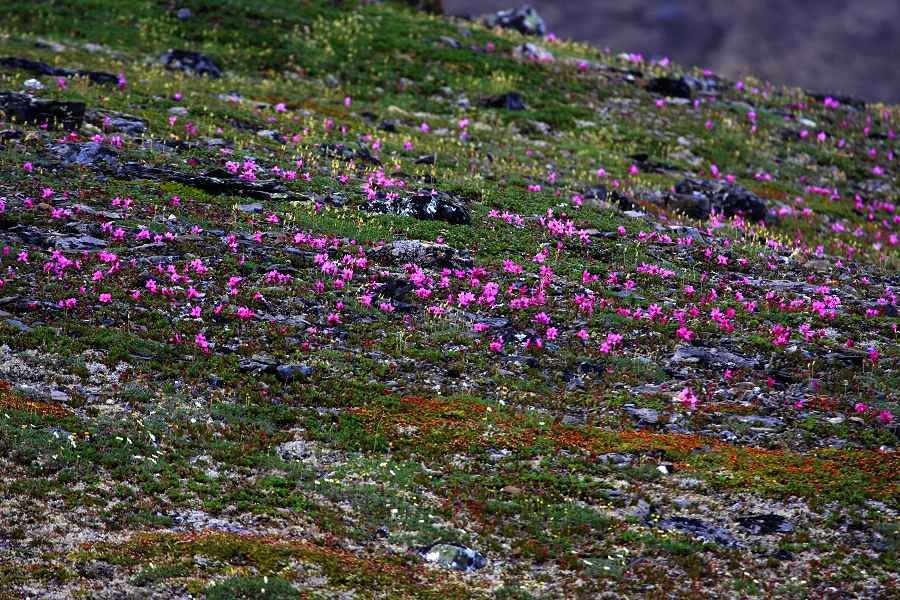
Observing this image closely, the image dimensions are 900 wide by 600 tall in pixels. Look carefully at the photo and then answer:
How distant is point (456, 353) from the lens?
74.0 ft

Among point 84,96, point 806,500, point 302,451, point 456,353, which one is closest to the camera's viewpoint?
point 806,500

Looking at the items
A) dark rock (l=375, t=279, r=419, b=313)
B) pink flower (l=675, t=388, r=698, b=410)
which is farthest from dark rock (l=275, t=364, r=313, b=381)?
pink flower (l=675, t=388, r=698, b=410)

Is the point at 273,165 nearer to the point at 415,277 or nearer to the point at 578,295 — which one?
the point at 415,277

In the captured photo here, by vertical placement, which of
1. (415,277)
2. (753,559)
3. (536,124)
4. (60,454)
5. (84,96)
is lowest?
(60,454)

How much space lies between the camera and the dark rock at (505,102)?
47.5m

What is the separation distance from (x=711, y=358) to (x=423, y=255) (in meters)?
9.33

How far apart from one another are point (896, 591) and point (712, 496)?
3.73 m

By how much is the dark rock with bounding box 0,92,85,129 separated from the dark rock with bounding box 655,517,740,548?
27.5 m

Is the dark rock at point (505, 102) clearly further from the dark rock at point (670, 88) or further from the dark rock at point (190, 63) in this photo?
the dark rock at point (190, 63)

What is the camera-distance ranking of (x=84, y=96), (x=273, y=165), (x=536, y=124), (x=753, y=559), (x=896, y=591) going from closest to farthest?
(x=896, y=591) < (x=753, y=559) < (x=273, y=165) < (x=84, y=96) < (x=536, y=124)

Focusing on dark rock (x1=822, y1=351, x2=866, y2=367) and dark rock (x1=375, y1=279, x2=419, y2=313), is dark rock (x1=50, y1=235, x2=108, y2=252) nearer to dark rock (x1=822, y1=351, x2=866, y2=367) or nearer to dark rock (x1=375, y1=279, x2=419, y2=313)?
dark rock (x1=375, y1=279, x2=419, y2=313)

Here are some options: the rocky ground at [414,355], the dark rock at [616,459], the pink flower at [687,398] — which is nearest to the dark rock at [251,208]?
the rocky ground at [414,355]

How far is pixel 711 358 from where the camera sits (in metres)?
22.8

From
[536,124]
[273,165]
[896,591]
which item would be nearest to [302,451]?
[896,591]
